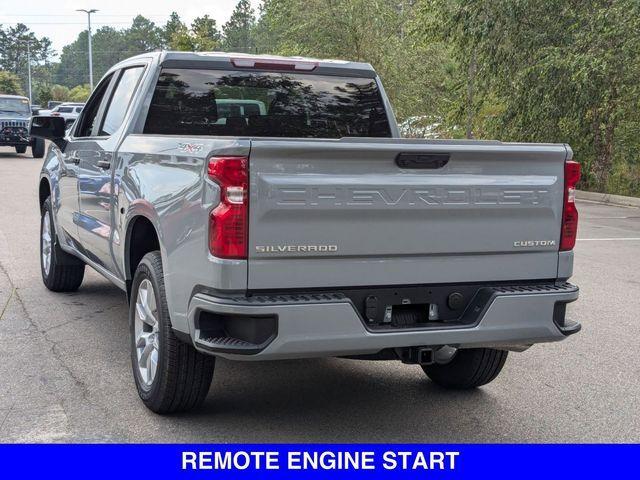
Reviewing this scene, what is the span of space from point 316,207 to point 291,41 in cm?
2666

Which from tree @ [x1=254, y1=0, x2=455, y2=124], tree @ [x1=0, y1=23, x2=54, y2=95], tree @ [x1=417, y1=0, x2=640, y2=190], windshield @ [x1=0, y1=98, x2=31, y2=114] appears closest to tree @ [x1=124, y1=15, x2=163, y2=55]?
tree @ [x1=0, y1=23, x2=54, y2=95]

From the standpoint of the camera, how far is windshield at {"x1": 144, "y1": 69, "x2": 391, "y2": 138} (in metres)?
5.87

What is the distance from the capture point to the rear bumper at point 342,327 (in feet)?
13.0

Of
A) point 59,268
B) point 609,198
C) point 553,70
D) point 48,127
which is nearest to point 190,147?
point 48,127

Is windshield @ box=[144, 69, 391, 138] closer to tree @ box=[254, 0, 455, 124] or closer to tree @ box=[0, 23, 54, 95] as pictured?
tree @ box=[254, 0, 455, 124]

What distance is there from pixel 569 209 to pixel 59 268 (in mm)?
4905

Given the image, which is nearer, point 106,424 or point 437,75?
point 106,424

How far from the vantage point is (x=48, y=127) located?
7.27 metres

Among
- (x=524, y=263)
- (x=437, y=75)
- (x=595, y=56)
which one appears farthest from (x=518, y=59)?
(x=524, y=263)

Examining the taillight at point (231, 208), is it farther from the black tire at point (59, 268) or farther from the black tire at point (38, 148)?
the black tire at point (38, 148)

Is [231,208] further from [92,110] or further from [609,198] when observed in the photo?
[609,198]

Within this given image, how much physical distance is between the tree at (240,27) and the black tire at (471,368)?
123 meters

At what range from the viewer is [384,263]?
4.20 meters

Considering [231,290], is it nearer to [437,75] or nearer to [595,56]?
[595,56]
